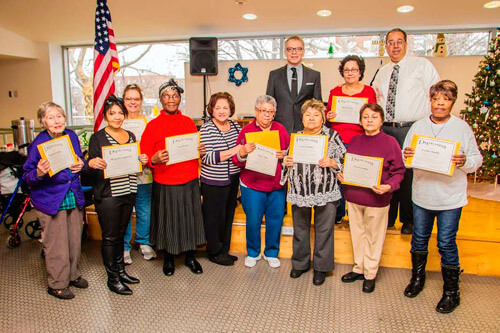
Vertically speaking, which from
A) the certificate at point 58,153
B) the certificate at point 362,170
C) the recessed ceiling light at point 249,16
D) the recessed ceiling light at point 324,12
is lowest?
the certificate at point 362,170

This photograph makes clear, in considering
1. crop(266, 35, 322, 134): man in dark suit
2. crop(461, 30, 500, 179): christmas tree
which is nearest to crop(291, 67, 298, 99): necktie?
crop(266, 35, 322, 134): man in dark suit

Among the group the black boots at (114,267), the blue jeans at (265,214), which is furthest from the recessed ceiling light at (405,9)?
the black boots at (114,267)

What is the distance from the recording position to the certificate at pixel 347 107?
8.76ft

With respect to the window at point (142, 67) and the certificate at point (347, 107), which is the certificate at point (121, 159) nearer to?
the certificate at point (347, 107)

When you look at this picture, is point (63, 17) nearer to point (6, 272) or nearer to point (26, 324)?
point (6, 272)

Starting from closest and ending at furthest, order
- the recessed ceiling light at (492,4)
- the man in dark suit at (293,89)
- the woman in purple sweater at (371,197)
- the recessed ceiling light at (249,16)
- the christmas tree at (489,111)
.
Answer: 1. the woman in purple sweater at (371,197)
2. the man in dark suit at (293,89)
3. the christmas tree at (489,111)
4. the recessed ceiling light at (492,4)
5. the recessed ceiling light at (249,16)

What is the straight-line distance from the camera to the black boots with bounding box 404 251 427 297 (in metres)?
2.46

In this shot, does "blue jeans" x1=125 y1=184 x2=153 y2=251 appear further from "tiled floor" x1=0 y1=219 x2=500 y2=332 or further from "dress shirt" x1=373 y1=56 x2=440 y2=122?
"dress shirt" x1=373 y1=56 x2=440 y2=122

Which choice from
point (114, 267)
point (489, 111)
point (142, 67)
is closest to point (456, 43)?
point (489, 111)

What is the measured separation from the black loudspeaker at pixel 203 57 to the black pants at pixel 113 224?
15.7 ft

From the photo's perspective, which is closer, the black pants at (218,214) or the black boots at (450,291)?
the black boots at (450,291)

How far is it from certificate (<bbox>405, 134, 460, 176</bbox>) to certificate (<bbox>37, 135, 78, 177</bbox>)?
2.20 meters

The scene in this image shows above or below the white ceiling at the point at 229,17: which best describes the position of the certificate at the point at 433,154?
below

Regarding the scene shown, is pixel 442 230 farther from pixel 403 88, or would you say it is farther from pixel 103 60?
pixel 103 60
